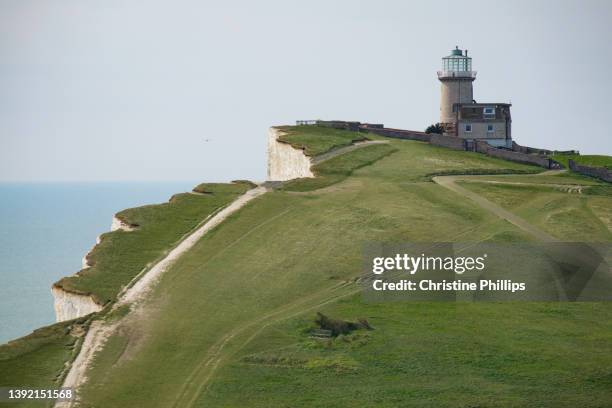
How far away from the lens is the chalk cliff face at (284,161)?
12551 cm

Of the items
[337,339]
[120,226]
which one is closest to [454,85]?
[120,226]

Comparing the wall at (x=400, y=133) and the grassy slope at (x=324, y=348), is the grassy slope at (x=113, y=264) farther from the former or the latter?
the wall at (x=400, y=133)

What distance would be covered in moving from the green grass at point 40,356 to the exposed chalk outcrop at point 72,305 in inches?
151

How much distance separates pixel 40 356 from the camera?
79688 millimetres

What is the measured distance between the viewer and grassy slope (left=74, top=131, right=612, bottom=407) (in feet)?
239

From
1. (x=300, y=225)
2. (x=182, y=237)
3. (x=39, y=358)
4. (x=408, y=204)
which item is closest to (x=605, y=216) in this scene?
(x=408, y=204)

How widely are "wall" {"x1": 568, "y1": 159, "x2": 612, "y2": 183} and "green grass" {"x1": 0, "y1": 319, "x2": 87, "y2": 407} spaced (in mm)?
59320

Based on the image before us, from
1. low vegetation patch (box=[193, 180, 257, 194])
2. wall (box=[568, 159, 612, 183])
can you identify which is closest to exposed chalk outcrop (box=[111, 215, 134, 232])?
low vegetation patch (box=[193, 180, 257, 194])

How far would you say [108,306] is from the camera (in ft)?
282

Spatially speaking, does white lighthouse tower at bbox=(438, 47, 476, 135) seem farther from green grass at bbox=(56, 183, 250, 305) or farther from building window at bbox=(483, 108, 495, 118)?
green grass at bbox=(56, 183, 250, 305)

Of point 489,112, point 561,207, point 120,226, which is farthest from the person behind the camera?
point 489,112

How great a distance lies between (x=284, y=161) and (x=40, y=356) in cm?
5771

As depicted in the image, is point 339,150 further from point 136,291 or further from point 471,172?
point 136,291

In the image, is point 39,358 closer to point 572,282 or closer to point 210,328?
point 210,328
